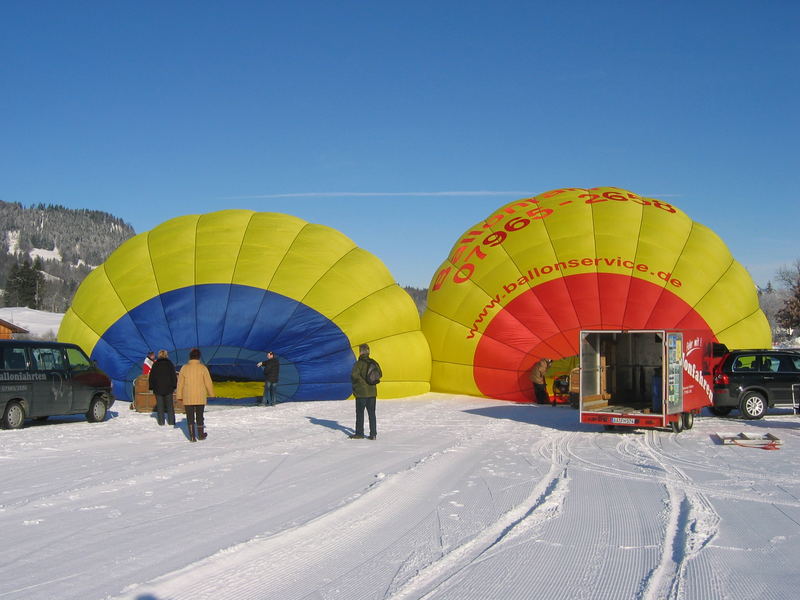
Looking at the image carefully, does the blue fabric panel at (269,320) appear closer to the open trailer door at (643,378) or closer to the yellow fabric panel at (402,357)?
the yellow fabric panel at (402,357)

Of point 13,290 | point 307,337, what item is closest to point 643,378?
point 307,337

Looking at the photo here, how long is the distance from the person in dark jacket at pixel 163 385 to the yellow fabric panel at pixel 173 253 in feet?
14.6

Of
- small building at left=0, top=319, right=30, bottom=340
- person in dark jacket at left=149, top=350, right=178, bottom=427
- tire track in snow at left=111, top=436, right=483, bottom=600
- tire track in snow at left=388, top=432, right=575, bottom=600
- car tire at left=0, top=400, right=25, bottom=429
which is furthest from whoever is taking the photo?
small building at left=0, top=319, right=30, bottom=340

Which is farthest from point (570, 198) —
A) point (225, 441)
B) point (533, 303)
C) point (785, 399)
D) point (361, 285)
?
point (225, 441)

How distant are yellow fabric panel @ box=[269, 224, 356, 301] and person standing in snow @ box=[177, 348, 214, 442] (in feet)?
20.6

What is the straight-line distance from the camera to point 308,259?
1761cm

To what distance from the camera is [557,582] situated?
4461 millimetres

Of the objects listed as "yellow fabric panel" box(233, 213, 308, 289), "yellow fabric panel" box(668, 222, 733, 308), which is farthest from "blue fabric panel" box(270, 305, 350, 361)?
"yellow fabric panel" box(668, 222, 733, 308)

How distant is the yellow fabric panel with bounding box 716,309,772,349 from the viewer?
1727cm

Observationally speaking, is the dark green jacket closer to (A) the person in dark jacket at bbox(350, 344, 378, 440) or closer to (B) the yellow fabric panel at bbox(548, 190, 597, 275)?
(A) the person in dark jacket at bbox(350, 344, 378, 440)

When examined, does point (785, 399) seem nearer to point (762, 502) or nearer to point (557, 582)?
point (762, 502)

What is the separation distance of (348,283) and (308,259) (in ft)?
3.37

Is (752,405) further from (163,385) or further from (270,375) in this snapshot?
(163,385)

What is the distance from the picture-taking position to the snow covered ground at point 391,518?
4.40m
